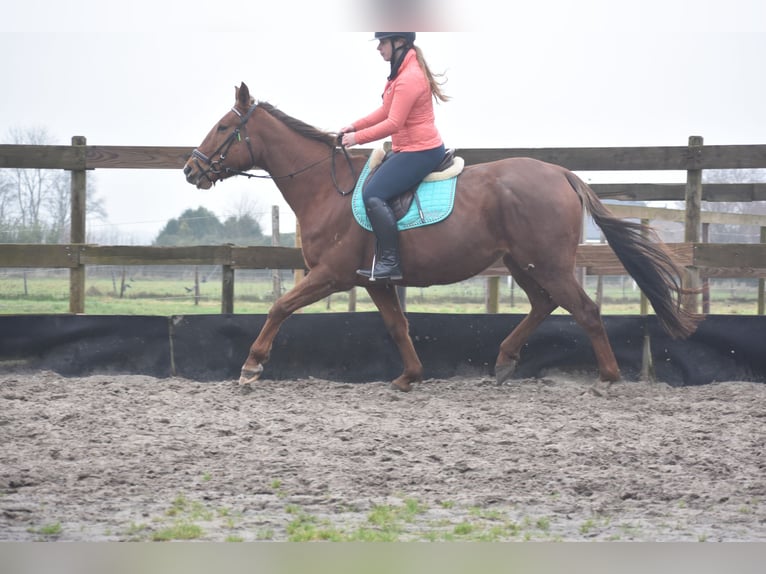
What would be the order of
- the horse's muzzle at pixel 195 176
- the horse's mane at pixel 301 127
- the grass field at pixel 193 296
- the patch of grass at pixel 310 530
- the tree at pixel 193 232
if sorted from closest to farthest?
the patch of grass at pixel 310 530 → the horse's muzzle at pixel 195 176 → the horse's mane at pixel 301 127 → the grass field at pixel 193 296 → the tree at pixel 193 232

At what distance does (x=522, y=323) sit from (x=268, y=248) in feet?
7.28

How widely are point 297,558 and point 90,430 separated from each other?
430cm

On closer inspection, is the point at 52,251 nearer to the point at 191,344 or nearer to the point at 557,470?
the point at 191,344

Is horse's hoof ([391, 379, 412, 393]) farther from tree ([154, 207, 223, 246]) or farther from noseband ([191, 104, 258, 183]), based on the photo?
tree ([154, 207, 223, 246])

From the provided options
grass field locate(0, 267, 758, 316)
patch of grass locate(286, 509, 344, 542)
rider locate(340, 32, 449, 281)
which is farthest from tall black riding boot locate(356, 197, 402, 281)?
grass field locate(0, 267, 758, 316)

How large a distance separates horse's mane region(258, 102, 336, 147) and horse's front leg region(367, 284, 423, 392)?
1231 millimetres

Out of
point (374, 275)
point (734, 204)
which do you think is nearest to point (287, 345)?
point (374, 275)

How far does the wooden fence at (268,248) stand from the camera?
6559 millimetres

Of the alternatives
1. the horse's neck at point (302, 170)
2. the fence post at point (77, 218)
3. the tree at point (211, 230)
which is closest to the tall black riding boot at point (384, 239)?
the horse's neck at point (302, 170)

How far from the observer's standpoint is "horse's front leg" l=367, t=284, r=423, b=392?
636cm

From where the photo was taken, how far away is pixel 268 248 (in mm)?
6973

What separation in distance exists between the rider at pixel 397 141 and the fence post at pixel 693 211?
213 cm

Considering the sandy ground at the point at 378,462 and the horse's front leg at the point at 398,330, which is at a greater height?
the horse's front leg at the point at 398,330

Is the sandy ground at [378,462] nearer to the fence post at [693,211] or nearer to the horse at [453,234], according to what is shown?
the horse at [453,234]
